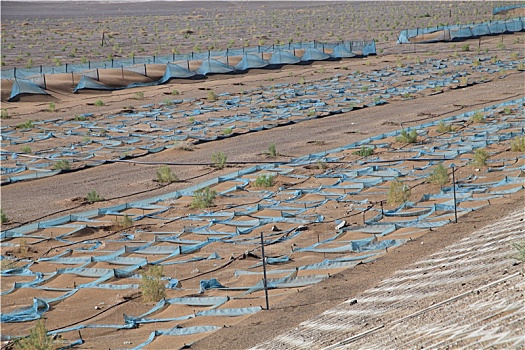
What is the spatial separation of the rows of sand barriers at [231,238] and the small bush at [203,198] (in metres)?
0.24

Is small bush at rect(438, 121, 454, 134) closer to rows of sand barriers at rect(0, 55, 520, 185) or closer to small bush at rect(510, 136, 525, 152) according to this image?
small bush at rect(510, 136, 525, 152)

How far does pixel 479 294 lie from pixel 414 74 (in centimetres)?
4098

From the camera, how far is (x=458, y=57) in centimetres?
5603

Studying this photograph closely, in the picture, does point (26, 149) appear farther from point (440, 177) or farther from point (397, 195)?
point (440, 177)

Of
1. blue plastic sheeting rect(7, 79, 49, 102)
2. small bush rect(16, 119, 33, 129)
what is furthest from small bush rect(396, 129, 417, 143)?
blue plastic sheeting rect(7, 79, 49, 102)

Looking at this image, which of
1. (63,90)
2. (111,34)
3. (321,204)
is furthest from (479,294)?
(111,34)

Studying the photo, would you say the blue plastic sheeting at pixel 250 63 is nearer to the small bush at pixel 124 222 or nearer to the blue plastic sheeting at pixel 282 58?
the blue plastic sheeting at pixel 282 58

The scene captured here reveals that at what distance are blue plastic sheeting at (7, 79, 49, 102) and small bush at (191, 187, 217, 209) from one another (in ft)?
81.0

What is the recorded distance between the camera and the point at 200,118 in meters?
35.7

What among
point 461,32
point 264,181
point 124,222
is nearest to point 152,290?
point 124,222

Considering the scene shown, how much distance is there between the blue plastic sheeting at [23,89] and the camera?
140ft

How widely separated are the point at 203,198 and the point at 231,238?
11.8 feet

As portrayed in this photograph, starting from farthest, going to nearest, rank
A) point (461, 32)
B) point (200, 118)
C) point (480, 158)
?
point (461, 32) → point (200, 118) → point (480, 158)

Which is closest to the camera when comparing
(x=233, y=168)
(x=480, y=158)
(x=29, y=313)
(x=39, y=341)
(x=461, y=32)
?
(x=39, y=341)
